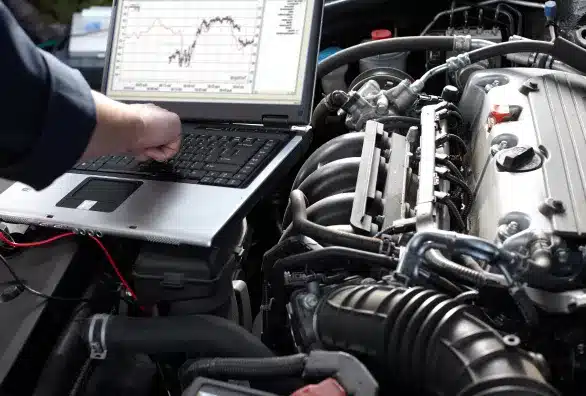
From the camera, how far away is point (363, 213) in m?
0.80

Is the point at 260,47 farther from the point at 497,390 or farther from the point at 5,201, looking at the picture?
the point at 497,390

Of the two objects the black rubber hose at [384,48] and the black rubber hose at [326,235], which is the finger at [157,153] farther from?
the black rubber hose at [384,48]

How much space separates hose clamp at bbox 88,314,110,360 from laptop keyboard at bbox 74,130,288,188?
22 cm

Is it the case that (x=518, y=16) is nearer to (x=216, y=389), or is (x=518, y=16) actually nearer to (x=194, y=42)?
(x=194, y=42)

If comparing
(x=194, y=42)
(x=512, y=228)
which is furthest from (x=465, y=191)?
(x=194, y=42)

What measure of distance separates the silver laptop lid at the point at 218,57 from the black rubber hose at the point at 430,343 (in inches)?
15.7

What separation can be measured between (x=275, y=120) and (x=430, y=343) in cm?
48

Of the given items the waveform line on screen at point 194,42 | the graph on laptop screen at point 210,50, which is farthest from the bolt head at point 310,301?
the waveform line on screen at point 194,42

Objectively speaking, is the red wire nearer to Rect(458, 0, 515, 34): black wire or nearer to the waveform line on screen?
the waveform line on screen

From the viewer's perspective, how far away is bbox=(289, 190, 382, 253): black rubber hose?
742mm

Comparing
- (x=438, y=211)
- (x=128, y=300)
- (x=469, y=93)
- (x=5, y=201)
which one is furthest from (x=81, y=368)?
(x=469, y=93)

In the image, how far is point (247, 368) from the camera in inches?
26.5

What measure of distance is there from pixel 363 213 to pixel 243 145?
0.23 metres

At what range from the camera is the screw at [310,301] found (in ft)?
2.45
